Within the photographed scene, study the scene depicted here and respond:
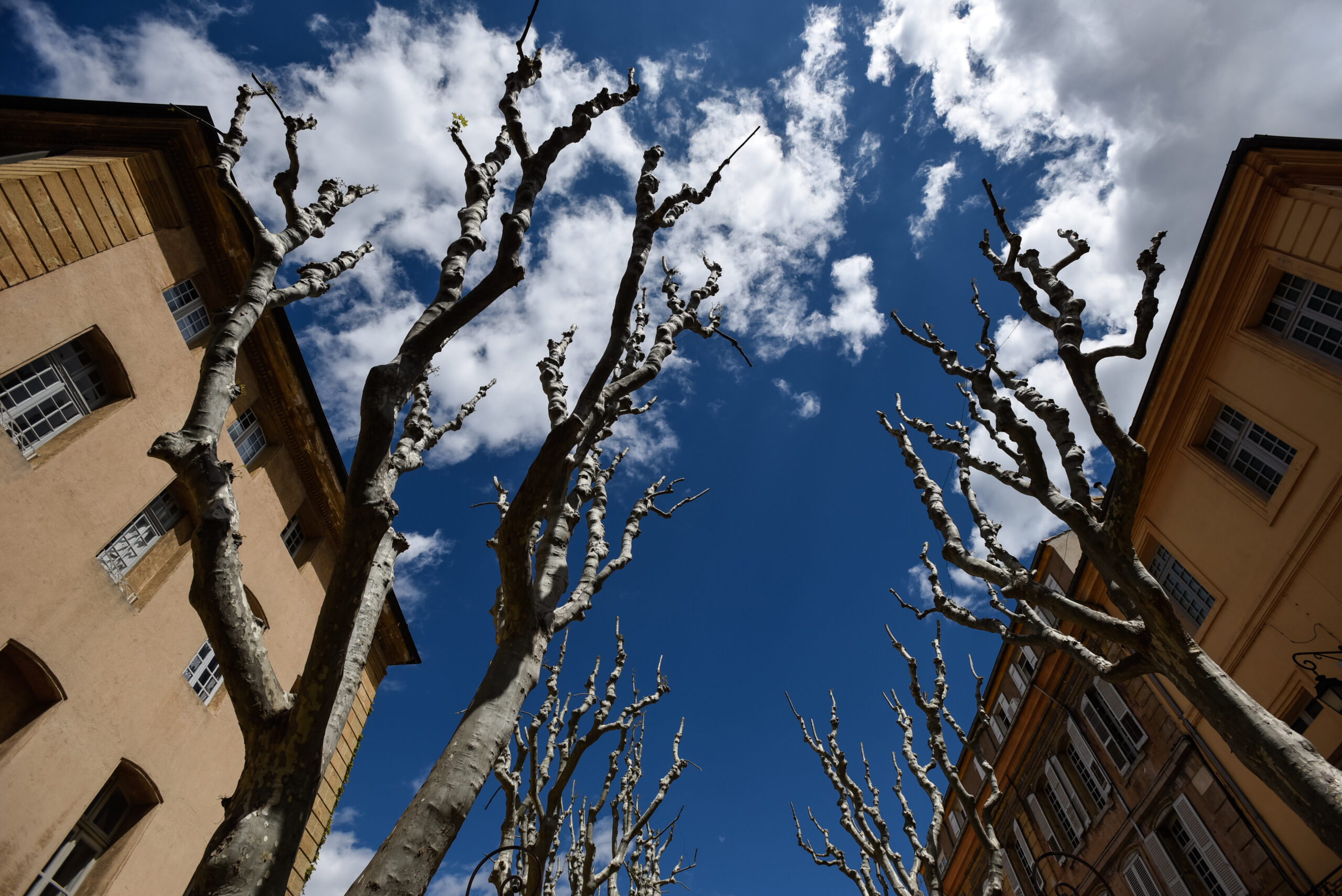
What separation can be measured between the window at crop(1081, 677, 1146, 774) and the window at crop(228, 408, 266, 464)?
820 inches

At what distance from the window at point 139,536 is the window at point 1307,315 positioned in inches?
794

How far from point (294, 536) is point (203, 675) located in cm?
408

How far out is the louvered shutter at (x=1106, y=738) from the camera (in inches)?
589

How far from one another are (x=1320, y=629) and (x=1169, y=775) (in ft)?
17.3

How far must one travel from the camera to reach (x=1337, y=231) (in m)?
9.97

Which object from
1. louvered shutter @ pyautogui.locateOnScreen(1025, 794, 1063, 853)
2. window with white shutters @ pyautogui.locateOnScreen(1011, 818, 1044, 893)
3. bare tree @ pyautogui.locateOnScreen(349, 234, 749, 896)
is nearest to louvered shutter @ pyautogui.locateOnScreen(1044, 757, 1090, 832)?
louvered shutter @ pyautogui.locateOnScreen(1025, 794, 1063, 853)

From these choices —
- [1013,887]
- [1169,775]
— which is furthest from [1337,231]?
[1013,887]

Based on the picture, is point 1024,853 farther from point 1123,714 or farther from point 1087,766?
point 1123,714

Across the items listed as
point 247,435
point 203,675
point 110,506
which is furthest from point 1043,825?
point 110,506

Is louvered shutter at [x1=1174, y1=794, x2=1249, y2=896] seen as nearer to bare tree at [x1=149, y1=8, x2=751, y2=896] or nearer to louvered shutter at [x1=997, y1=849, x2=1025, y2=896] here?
louvered shutter at [x1=997, y1=849, x2=1025, y2=896]

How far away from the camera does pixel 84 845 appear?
9305mm

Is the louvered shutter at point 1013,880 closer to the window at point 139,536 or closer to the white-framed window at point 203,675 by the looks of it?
the white-framed window at point 203,675

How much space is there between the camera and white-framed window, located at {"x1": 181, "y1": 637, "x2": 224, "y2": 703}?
11152 millimetres

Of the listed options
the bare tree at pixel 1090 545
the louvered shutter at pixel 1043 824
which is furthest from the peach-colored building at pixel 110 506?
the louvered shutter at pixel 1043 824
